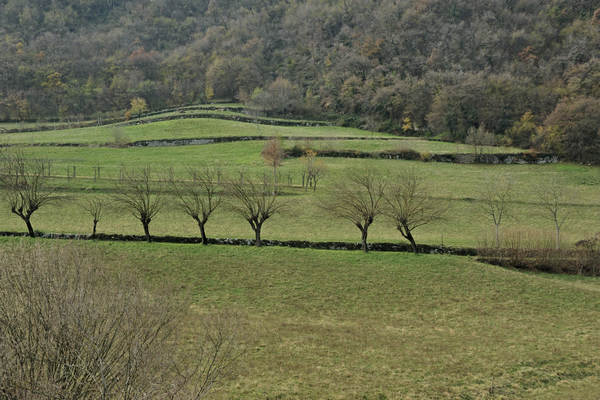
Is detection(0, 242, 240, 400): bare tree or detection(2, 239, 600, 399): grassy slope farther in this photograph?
detection(2, 239, 600, 399): grassy slope

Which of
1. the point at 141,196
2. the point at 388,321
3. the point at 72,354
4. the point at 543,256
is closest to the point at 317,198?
the point at 141,196

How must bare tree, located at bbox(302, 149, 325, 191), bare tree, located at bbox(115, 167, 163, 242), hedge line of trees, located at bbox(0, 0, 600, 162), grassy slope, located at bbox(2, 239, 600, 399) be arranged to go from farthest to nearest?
1. hedge line of trees, located at bbox(0, 0, 600, 162)
2. bare tree, located at bbox(302, 149, 325, 191)
3. bare tree, located at bbox(115, 167, 163, 242)
4. grassy slope, located at bbox(2, 239, 600, 399)

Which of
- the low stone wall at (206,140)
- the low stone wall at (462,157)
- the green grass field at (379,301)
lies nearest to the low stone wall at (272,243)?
the green grass field at (379,301)

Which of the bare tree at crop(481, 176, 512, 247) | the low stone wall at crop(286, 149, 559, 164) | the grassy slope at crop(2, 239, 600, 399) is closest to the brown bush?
the grassy slope at crop(2, 239, 600, 399)

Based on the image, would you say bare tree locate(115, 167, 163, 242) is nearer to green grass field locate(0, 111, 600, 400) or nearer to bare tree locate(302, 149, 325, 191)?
green grass field locate(0, 111, 600, 400)

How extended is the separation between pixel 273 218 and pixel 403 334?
88.9 ft

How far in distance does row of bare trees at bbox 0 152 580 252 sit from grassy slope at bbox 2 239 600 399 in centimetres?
402

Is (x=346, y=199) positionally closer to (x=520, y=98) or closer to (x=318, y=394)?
(x=318, y=394)

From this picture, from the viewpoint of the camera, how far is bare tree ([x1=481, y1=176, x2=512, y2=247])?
47.5 meters

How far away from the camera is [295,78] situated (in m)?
149

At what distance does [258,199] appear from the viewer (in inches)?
1543

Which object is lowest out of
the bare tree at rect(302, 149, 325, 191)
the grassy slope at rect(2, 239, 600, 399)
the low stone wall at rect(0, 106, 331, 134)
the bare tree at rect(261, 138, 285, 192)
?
the grassy slope at rect(2, 239, 600, 399)

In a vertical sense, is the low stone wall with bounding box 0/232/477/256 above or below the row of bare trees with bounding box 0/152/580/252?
below

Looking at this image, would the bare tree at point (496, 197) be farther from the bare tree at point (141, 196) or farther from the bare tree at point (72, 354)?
the bare tree at point (72, 354)
